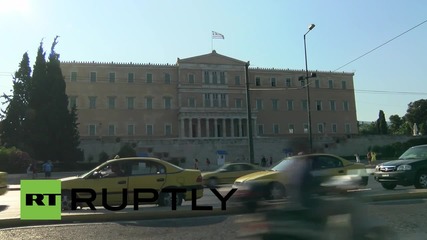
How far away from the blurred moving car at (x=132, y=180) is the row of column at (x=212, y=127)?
2599 inches

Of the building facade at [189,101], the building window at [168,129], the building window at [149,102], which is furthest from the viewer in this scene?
the building window at [149,102]

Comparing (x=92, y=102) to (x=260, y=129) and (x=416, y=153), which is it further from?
(x=416, y=153)

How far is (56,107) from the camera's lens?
164ft

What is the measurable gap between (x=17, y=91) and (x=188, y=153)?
25451 millimetres

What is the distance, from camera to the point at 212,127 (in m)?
82.3

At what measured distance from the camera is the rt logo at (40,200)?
31.1 feet

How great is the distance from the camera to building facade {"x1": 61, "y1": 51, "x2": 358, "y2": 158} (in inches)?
3056

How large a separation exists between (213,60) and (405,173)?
70.9 meters

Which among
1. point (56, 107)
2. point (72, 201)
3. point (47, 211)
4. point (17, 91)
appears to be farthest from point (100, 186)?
point (17, 91)

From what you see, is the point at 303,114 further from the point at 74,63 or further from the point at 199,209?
the point at 199,209

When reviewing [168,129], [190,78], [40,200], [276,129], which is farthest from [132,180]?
[276,129]

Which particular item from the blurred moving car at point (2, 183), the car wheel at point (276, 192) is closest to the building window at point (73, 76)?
the blurred moving car at point (2, 183)

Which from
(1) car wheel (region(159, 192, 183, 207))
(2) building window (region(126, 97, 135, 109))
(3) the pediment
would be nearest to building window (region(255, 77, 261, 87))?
(3) the pediment

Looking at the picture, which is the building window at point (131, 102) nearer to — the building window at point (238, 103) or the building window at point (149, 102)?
the building window at point (149, 102)
